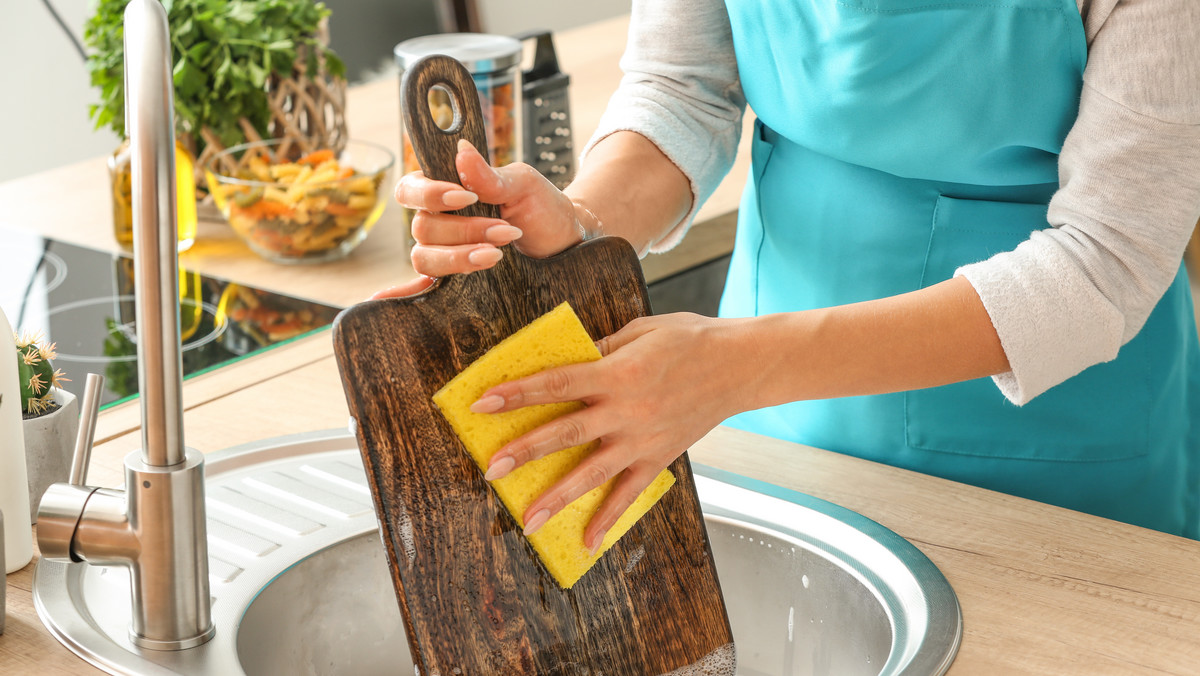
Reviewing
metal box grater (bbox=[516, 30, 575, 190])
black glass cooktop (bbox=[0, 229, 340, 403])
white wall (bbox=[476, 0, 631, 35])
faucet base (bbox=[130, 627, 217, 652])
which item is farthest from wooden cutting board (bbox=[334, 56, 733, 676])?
white wall (bbox=[476, 0, 631, 35])

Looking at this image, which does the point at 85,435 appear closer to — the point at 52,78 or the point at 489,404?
the point at 489,404

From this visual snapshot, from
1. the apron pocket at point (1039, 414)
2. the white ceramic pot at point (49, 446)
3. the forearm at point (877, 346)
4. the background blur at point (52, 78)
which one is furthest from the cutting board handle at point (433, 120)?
the background blur at point (52, 78)

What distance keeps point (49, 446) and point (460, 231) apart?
1.08 ft

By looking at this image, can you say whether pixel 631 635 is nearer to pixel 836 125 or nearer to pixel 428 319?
pixel 428 319

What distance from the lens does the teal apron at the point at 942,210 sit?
35.0 inches

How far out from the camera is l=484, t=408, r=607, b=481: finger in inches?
26.5

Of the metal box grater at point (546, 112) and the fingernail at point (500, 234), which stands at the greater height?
the fingernail at point (500, 234)

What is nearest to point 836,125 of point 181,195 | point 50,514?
point 50,514

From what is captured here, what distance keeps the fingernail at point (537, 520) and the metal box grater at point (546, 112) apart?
940 mm

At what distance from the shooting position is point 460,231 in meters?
0.71

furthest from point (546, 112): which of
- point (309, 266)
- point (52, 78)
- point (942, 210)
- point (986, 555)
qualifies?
point (52, 78)

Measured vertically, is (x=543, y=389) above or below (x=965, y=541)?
above

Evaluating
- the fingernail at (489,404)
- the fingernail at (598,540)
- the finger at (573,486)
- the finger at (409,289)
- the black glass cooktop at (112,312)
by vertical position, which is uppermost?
the finger at (409,289)

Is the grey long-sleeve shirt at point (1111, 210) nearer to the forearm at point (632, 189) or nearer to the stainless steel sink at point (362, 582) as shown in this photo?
the stainless steel sink at point (362, 582)
